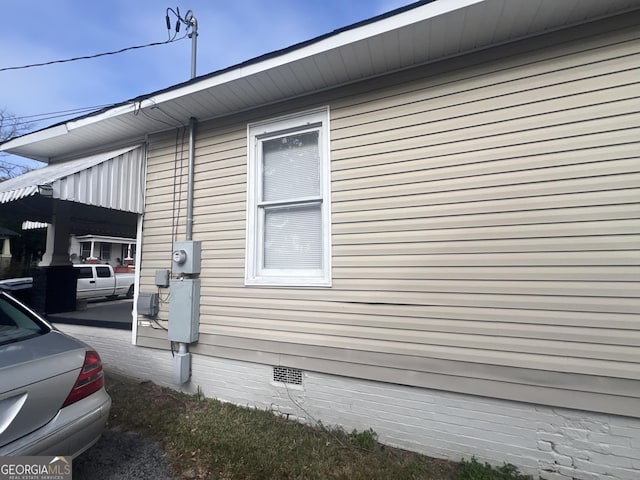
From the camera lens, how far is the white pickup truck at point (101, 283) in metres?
11.3

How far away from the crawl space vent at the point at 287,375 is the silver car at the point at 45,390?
4.99 ft

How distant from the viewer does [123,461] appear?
268 centimetres

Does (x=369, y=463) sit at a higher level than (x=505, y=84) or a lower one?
lower

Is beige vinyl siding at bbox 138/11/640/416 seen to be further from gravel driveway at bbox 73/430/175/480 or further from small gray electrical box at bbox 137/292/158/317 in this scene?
small gray electrical box at bbox 137/292/158/317

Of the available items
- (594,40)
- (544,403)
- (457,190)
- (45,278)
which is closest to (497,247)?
(457,190)

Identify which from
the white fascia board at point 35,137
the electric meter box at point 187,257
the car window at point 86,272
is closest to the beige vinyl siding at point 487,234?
the electric meter box at point 187,257

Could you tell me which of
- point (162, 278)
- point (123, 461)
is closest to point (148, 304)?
point (162, 278)

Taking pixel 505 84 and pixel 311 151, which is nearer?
pixel 505 84

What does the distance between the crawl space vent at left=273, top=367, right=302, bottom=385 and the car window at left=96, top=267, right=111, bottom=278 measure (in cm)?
1138

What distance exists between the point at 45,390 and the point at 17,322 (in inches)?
34.8

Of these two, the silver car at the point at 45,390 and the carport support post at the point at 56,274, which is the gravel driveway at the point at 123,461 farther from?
the carport support post at the point at 56,274

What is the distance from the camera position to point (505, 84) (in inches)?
108

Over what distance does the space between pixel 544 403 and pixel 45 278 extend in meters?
6.81

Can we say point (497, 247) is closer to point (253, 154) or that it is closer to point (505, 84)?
point (505, 84)
